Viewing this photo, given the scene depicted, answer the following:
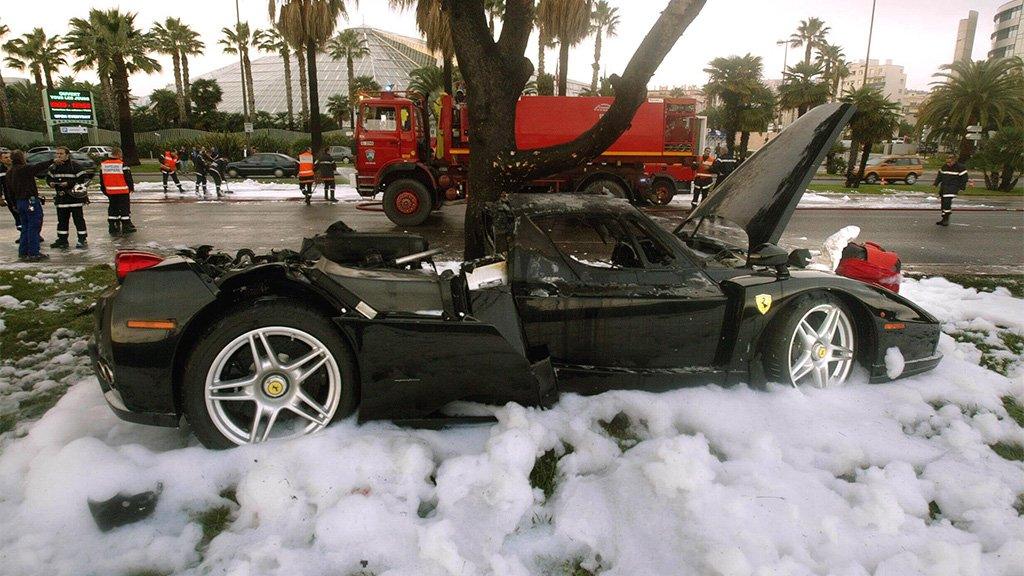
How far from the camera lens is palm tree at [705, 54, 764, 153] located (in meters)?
34.0

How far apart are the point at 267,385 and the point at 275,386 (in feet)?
0.12

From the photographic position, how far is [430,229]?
40.7ft

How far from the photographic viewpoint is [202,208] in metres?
14.9

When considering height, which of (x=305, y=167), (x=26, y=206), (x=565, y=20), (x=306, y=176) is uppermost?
(x=565, y=20)

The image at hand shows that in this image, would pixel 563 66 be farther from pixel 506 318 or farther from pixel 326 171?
pixel 506 318

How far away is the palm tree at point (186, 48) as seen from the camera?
46.0 meters

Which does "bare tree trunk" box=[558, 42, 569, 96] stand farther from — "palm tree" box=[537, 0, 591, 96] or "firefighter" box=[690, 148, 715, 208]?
"firefighter" box=[690, 148, 715, 208]

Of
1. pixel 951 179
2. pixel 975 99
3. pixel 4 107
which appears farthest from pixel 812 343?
pixel 4 107

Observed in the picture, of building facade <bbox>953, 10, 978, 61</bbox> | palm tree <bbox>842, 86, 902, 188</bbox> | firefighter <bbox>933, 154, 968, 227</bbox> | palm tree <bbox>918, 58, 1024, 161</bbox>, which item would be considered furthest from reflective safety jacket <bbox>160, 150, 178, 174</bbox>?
building facade <bbox>953, 10, 978, 61</bbox>

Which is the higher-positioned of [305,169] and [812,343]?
[305,169]

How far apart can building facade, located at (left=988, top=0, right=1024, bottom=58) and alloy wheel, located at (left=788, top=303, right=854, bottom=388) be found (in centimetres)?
10997

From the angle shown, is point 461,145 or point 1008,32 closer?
point 461,145

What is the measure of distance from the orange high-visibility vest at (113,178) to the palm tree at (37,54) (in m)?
52.8

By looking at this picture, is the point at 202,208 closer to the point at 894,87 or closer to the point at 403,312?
the point at 403,312
